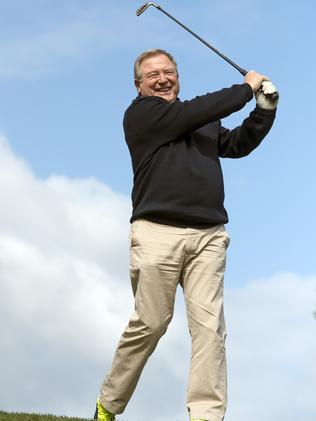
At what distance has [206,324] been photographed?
20.4 feet

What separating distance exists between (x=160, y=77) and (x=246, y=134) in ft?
2.66

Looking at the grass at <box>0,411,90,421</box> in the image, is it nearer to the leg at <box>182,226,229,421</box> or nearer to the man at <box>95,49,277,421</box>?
the man at <box>95,49,277,421</box>

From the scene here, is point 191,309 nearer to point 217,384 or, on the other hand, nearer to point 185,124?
point 217,384

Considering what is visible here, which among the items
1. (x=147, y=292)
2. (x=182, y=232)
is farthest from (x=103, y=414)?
(x=182, y=232)

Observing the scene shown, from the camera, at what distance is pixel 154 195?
6.30 metres

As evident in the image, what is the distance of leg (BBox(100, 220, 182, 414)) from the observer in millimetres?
6270

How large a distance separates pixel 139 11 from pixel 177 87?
142 cm

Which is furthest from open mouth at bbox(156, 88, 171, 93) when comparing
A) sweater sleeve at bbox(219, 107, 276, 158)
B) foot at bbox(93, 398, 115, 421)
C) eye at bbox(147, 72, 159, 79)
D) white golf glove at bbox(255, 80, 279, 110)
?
foot at bbox(93, 398, 115, 421)

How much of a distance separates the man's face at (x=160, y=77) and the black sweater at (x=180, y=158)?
0.38 feet

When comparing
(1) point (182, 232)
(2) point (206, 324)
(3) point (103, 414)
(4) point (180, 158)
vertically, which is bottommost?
(3) point (103, 414)

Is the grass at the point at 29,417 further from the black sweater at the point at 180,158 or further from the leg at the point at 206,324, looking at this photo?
the black sweater at the point at 180,158

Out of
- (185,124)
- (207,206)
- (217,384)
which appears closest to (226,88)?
(185,124)

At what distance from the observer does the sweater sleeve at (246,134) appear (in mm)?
6719

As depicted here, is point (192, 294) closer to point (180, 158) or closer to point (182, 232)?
point (182, 232)
